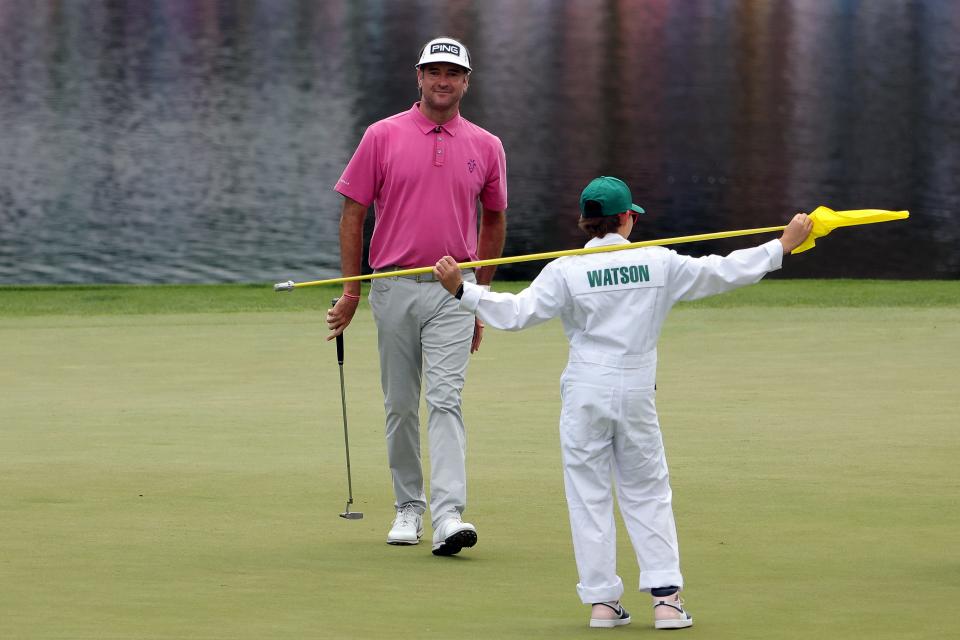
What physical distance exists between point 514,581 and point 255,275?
22464mm

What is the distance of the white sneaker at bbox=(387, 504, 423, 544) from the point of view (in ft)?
22.4

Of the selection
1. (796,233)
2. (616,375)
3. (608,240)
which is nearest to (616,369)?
(616,375)

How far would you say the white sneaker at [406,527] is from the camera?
683 centimetres

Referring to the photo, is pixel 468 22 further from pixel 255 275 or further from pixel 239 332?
pixel 239 332

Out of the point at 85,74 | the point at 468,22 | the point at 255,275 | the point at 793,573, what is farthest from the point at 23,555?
the point at 468,22

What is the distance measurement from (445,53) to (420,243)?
2.47 feet

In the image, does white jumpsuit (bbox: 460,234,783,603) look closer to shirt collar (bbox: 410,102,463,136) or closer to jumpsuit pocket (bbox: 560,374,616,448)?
jumpsuit pocket (bbox: 560,374,616,448)

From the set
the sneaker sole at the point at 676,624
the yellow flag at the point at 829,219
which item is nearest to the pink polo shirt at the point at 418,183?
the yellow flag at the point at 829,219

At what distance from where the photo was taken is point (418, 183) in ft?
22.8

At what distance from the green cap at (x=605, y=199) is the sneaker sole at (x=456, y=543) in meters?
1.46

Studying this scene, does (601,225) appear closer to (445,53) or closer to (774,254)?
(774,254)

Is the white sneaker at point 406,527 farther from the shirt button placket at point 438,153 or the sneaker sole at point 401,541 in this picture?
the shirt button placket at point 438,153

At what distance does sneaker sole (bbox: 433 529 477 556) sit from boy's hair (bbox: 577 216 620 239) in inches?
55.4

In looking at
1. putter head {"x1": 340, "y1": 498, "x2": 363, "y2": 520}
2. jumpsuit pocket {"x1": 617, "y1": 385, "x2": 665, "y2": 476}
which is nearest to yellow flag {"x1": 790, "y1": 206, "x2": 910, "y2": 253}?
jumpsuit pocket {"x1": 617, "y1": 385, "x2": 665, "y2": 476}
